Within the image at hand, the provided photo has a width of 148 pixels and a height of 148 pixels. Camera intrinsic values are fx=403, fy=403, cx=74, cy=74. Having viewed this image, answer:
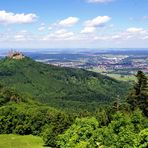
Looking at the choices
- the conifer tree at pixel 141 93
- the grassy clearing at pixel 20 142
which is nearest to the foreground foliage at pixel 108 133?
the conifer tree at pixel 141 93

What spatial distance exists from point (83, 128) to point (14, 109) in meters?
103

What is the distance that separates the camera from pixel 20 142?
13738 centimetres

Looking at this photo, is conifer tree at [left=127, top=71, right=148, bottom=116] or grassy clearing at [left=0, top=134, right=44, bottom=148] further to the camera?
grassy clearing at [left=0, top=134, right=44, bottom=148]

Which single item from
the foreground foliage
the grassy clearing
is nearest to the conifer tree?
the foreground foliage

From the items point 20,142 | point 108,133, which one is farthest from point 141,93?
point 20,142

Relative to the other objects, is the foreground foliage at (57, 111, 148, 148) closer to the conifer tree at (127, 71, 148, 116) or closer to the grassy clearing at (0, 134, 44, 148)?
the conifer tree at (127, 71, 148, 116)

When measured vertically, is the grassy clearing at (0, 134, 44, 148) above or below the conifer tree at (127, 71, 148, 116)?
below

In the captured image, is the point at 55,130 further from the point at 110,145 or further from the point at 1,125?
the point at 110,145

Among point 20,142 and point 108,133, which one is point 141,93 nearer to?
point 108,133

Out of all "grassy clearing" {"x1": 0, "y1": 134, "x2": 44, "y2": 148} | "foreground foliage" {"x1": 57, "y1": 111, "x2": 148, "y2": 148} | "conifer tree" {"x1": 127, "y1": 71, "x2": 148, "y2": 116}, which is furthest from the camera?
"grassy clearing" {"x1": 0, "y1": 134, "x2": 44, "y2": 148}

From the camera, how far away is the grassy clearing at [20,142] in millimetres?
130375

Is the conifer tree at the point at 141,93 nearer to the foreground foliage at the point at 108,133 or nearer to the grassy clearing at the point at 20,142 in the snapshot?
the foreground foliage at the point at 108,133

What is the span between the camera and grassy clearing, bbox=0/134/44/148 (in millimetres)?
130375

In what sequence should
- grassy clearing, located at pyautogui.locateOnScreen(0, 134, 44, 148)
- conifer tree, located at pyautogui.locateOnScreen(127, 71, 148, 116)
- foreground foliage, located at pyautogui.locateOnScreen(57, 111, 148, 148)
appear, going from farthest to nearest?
1. grassy clearing, located at pyautogui.locateOnScreen(0, 134, 44, 148)
2. conifer tree, located at pyautogui.locateOnScreen(127, 71, 148, 116)
3. foreground foliage, located at pyautogui.locateOnScreen(57, 111, 148, 148)
